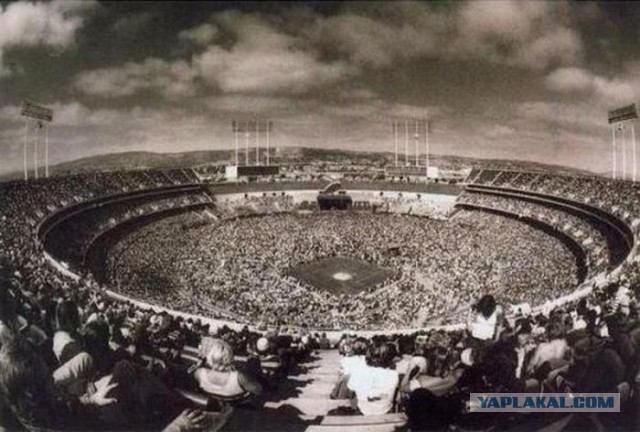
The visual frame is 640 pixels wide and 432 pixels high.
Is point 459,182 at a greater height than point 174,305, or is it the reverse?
point 459,182

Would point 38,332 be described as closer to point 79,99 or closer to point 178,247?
point 79,99

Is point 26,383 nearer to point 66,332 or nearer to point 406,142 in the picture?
point 66,332

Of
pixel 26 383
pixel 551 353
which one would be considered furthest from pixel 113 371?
pixel 551 353

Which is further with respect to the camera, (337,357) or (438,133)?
(438,133)

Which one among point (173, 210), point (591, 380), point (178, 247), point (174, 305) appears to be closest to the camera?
point (591, 380)

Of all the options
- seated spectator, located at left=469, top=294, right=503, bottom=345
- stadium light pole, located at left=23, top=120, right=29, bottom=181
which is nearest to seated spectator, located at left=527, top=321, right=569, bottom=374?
seated spectator, located at left=469, top=294, right=503, bottom=345

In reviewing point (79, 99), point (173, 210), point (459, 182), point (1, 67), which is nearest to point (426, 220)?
point (459, 182)

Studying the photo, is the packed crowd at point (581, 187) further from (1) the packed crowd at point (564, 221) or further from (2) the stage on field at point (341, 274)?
(2) the stage on field at point (341, 274)

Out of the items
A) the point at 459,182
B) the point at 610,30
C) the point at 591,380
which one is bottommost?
the point at 591,380
